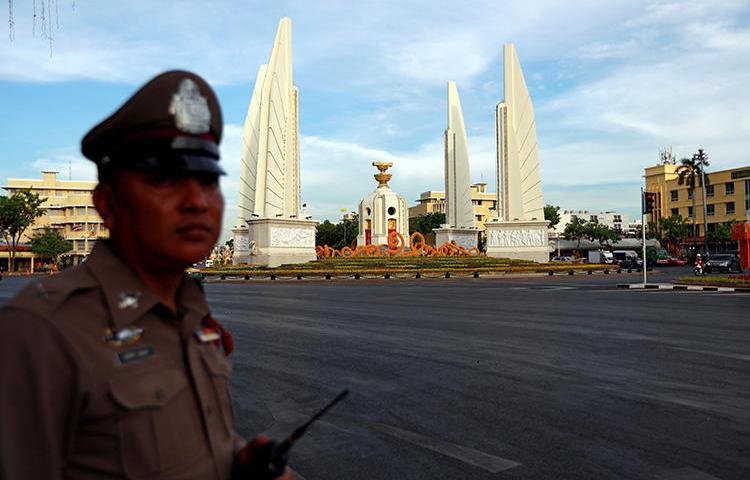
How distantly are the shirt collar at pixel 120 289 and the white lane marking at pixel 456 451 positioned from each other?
10.7ft

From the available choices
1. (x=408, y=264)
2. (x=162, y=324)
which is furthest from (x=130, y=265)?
(x=408, y=264)

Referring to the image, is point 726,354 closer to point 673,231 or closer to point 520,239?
point 520,239

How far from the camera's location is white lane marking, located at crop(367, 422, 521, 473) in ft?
13.4

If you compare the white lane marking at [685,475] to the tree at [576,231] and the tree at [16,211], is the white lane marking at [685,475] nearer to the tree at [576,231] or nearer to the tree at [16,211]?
the tree at [16,211]

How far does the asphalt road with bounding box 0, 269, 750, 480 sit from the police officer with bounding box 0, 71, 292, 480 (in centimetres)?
288

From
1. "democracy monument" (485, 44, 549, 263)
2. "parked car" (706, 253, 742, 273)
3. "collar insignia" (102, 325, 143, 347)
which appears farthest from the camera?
"parked car" (706, 253, 742, 273)

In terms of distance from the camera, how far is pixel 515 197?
1657 inches

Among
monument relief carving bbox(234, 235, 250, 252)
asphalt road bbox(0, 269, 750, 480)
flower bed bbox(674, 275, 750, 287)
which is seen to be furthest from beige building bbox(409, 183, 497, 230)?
asphalt road bbox(0, 269, 750, 480)

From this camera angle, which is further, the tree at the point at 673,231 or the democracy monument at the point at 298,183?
the tree at the point at 673,231

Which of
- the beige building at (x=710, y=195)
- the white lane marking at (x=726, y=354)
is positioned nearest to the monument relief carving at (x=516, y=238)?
the white lane marking at (x=726, y=354)

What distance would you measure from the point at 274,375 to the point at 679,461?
14.6 ft

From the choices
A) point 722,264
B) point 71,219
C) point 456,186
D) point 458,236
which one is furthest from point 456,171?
point 71,219

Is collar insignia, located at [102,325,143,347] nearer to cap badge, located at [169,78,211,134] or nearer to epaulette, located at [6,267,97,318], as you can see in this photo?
epaulette, located at [6,267,97,318]

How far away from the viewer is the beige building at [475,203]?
12621 centimetres
